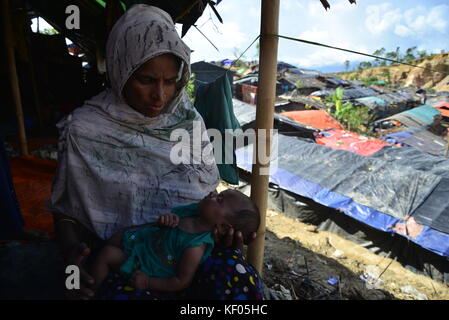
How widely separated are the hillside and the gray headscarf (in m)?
42.9

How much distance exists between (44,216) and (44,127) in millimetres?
4101

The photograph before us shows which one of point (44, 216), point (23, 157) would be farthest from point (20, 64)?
point (44, 216)

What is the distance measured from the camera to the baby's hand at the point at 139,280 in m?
1.34

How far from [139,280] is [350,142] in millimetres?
13504

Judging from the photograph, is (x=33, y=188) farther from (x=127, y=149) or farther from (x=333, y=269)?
(x=333, y=269)

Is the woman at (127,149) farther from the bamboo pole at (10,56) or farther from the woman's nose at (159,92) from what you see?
the bamboo pole at (10,56)

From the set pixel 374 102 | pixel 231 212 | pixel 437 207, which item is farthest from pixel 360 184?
pixel 374 102

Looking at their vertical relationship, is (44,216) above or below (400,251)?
above

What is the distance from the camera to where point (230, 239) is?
1505 mm

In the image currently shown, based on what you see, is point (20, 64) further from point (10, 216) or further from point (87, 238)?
point (87, 238)

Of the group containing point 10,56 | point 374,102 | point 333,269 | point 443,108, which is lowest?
point 333,269

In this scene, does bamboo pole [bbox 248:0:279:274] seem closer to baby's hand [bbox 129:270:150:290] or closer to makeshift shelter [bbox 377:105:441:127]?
baby's hand [bbox 129:270:150:290]

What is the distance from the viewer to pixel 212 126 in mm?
2660
